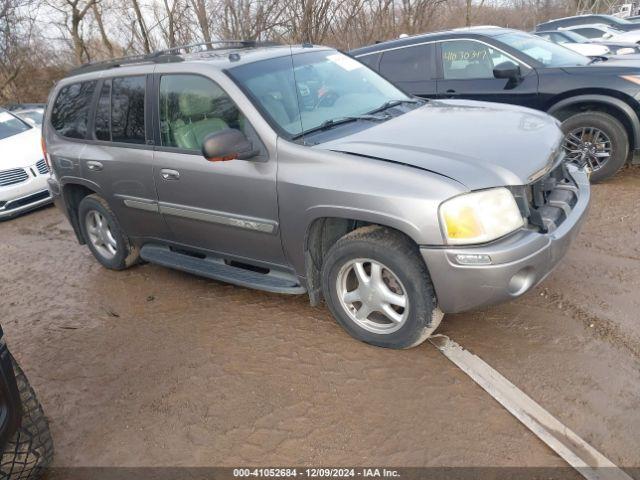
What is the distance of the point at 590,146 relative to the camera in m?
5.43

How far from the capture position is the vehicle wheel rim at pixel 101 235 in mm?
4828

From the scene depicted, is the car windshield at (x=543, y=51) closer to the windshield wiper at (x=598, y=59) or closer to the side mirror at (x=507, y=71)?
the windshield wiper at (x=598, y=59)

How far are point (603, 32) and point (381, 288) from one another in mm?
17358

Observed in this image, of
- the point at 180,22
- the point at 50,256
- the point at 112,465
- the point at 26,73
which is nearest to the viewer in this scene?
the point at 112,465

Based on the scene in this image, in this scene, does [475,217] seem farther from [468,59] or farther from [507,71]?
[468,59]

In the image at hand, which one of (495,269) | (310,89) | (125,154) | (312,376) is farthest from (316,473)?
(125,154)

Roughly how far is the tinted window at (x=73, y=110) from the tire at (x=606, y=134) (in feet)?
15.5

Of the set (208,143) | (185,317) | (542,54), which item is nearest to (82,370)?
(185,317)

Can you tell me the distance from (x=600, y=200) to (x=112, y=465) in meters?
4.87

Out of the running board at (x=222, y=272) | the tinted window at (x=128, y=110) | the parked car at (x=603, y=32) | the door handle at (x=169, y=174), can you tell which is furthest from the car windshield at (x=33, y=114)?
the parked car at (x=603, y=32)

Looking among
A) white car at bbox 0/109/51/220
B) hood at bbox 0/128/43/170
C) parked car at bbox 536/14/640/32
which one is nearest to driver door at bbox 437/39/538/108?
white car at bbox 0/109/51/220

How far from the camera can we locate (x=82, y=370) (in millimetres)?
3438

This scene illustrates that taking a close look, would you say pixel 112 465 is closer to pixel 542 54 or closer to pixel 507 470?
pixel 507 470

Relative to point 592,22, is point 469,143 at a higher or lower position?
higher
